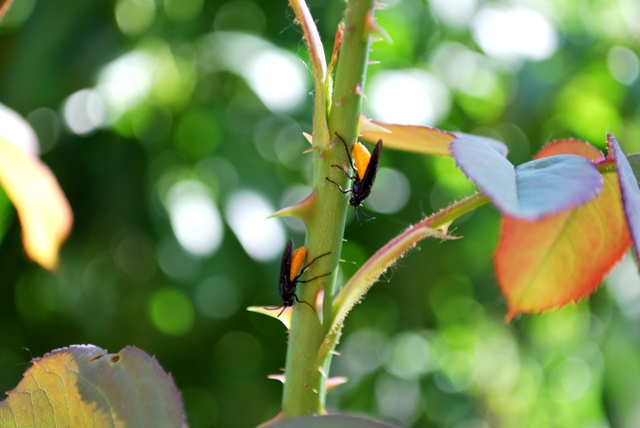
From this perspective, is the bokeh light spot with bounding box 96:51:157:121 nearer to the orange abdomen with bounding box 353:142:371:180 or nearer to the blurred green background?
the blurred green background

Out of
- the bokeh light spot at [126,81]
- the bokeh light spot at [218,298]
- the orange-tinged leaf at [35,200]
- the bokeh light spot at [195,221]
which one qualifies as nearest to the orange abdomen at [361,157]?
the orange-tinged leaf at [35,200]

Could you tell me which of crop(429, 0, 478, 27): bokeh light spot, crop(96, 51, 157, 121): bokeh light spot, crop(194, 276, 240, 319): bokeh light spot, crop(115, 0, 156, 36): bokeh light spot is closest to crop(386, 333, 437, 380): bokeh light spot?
crop(194, 276, 240, 319): bokeh light spot

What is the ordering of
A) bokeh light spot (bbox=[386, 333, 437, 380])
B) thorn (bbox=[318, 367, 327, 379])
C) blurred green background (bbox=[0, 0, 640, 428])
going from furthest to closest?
bokeh light spot (bbox=[386, 333, 437, 380]) < blurred green background (bbox=[0, 0, 640, 428]) < thorn (bbox=[318, 367, 327, 379])

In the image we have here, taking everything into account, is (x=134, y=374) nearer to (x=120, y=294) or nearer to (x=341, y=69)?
(x=341, y=69)

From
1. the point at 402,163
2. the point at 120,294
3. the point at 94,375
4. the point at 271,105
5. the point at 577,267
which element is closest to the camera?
the point at 94,375

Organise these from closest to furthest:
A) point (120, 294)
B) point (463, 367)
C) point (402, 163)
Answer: point (120, 294)
point (402, 163)
point (463, 367)

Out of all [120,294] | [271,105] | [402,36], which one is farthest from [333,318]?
[402,36]
